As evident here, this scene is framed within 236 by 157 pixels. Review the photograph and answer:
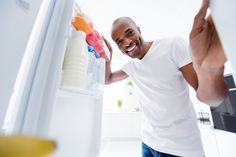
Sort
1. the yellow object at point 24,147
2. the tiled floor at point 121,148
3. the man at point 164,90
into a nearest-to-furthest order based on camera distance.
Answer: the yellow object at point 24,147, the man at point 164,90, the tiled floor at point 121,148

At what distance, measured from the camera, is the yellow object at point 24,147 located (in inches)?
5.8

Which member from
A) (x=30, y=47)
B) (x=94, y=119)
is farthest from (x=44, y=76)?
(x=94, y=119)

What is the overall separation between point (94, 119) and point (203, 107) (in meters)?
1.64

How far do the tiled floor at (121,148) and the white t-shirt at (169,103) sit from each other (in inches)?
55.6

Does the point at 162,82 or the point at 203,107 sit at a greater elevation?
the point at 162,82

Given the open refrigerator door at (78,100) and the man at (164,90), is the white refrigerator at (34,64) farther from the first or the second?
the man at (164,90)

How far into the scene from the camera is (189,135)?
0.81m

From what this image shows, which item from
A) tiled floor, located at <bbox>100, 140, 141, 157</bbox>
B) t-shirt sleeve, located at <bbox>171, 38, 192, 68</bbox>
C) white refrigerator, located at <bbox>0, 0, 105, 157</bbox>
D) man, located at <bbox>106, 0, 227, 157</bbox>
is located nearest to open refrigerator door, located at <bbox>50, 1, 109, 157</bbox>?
white refrigerator, located at <bbox>0, 0, 105, 157</bbox>

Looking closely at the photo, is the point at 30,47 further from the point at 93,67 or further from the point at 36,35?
the point at 93,67

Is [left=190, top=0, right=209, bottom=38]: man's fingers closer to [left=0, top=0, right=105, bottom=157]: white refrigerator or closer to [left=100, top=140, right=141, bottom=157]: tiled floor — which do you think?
[left=0, top=0, right=105, bottom=157]: white refrigerator

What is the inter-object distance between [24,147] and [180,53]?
35.0 inches

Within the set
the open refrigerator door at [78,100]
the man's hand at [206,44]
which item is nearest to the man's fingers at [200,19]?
the man's hand at [206,44]

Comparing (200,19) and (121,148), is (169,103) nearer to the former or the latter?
(200,19)

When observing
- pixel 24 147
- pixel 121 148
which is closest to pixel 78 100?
pixel 24 147
